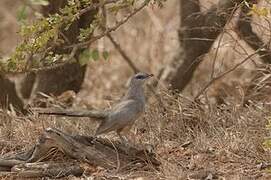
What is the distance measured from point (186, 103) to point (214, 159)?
1.71 meters

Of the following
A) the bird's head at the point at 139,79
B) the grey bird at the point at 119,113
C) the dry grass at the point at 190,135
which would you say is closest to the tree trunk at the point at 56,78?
the dry grass at the point at 190,135

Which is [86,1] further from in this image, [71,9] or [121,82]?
[121,82]

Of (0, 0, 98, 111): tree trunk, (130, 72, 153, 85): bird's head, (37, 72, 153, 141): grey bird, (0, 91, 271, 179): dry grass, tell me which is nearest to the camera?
(0, 91, 271, 179): dry grass

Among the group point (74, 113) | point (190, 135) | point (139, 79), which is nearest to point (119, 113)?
point (74, 113)

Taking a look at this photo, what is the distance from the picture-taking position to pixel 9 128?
7820mm

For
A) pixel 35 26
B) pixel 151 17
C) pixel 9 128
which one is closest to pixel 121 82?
pixel 151 17

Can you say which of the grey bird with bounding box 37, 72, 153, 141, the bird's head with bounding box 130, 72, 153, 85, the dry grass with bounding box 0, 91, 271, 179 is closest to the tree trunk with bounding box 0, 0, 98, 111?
the dry grass with bounding box 0, 91, 271, 179

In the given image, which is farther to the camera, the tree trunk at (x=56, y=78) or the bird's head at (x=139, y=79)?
the tree trunk at (x=56, y=78)

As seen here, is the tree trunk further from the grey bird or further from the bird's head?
the grey bird

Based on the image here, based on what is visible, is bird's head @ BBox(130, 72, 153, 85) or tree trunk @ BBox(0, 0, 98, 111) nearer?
bird's head @ BBox(130, 72, 153, 85)

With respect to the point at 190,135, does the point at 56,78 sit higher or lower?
higher

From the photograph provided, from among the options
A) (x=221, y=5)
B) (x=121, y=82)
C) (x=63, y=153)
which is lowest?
(x=121, y=82)

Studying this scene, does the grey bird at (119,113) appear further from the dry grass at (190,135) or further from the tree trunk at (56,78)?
the tree trunk at (56,78)

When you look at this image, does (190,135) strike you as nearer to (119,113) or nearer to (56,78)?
(119,113)
